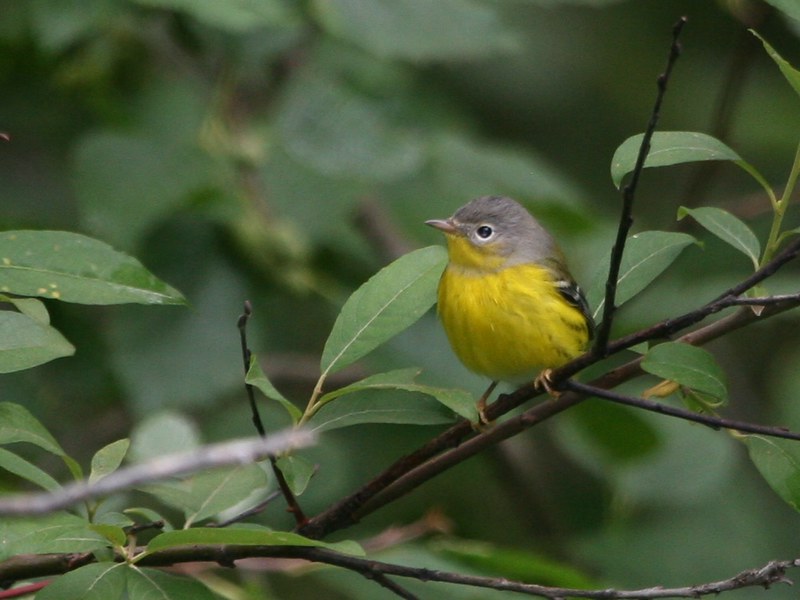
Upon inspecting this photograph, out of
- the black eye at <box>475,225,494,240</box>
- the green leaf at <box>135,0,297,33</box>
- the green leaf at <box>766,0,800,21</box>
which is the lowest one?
the black eye at <box>475,225,494,240</box>

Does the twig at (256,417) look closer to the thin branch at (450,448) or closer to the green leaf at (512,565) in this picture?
the thin branch at (450,448)

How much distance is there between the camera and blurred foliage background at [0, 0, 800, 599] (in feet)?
11.7

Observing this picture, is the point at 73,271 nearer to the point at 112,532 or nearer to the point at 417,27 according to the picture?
the point at 112,532

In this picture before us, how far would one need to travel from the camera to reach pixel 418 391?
1.72 metres

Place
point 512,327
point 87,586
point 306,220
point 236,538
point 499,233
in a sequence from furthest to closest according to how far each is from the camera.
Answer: point 306,220, point 499,233, point 512,327, point 87,586, point 236,538

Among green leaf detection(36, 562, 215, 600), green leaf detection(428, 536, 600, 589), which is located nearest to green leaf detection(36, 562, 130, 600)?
green leaf detection(36, 562, 215, 600)

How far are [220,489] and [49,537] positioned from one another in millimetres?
437

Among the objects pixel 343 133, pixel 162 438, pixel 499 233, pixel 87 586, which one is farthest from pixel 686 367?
pixel 343 133

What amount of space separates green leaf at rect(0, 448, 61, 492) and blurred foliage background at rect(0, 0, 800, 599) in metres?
1.44

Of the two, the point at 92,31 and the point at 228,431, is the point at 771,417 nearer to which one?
the point at 228,431

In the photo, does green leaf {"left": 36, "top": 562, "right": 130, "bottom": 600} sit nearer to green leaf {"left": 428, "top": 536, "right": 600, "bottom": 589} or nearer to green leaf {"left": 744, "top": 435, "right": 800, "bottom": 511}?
green leaf {"left": 744, "top": 435, "right": 800, "bottom": 511}

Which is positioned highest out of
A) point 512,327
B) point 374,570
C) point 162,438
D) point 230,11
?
point 230,11

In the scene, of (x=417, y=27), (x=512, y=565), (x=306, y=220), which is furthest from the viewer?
(x=417, y=27)

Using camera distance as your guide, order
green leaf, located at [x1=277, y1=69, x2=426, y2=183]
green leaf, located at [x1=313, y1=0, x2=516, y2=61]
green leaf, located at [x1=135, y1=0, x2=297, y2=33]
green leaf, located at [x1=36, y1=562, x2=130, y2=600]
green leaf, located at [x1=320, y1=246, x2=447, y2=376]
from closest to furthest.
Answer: green leaf, located at [x1=36, y1=562, x2=130, y2=600] → green leaf, located at [x1=320, y1=246, x2=447, y2=376] → green leaf, located at [x1=135, y1=0, x2=297, y2=33] → green leaf, located at [x1=313, y1=0, x2=516, y2=61] → green leaf, located at [x1=277, y1=69, x2=426, y2=183]
